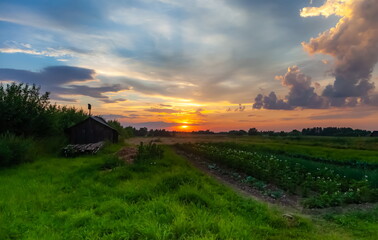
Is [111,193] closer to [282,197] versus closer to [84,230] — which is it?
[84,230]

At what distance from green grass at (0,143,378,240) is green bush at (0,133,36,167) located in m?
4.86

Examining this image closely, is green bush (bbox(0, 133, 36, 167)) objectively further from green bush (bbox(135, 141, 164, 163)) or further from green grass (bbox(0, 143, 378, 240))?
green bush (bbox(135, 141, 164, 163))

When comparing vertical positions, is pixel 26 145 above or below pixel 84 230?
above

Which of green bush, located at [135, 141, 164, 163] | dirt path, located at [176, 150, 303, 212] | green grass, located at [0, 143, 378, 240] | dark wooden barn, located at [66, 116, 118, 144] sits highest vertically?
dark wooden barn, located at [66, 116, 118, 144]

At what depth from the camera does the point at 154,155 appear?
60.2 feet

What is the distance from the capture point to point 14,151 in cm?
1645

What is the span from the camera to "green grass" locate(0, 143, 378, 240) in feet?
20.3

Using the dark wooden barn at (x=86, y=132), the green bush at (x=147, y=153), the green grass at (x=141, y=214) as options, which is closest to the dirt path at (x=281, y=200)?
the green grass at (x=141, y=214)

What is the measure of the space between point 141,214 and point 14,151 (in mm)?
13934

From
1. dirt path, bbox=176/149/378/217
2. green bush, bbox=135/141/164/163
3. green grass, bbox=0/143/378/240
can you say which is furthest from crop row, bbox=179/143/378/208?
green bush, bbox=135/141/164/163

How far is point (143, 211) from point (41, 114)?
832 inches

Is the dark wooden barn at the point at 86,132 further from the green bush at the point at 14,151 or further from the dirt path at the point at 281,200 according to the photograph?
the dirt path at the point at 281,200

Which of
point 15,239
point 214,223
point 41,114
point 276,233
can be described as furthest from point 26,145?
point 276,233

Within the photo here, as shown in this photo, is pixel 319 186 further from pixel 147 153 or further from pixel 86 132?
pixel 86 132
